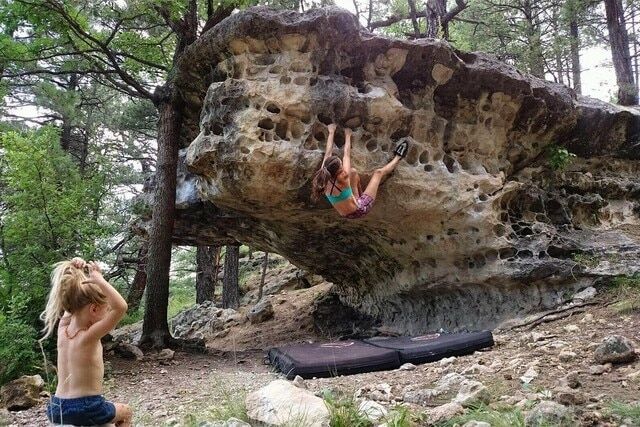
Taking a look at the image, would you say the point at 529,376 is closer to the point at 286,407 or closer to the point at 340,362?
the point at 286,407

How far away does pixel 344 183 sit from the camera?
6.84m

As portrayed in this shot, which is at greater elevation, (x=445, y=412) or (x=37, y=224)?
(x=37, y=224)

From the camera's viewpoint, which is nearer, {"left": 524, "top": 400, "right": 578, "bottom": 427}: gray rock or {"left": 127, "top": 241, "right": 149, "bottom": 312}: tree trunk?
{"left": 524, "top": 400, "right": 578, "bottom": 427}: gray rock

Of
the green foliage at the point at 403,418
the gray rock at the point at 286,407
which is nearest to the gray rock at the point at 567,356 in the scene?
the green foliage at the point at 403,418

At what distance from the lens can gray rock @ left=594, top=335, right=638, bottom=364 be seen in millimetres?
4277

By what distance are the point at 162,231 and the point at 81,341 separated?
6524mm

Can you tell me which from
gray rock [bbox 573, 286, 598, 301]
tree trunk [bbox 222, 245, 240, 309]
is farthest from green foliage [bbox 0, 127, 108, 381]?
gray rock [bbox 573, 286, 598, 301]

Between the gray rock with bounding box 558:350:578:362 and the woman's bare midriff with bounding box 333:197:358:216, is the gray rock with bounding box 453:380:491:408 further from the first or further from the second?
the woman's bare midriff with bounding box 333:197:358:216

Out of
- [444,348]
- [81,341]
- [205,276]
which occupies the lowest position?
[444,348]

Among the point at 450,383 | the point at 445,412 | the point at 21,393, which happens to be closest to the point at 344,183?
the point at 450,383

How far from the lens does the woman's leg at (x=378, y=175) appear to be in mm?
7181

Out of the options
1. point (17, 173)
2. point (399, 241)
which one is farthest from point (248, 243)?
point (17, 173)

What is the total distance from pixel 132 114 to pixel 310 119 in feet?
36.5

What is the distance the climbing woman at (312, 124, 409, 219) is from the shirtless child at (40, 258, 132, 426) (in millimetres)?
3845
